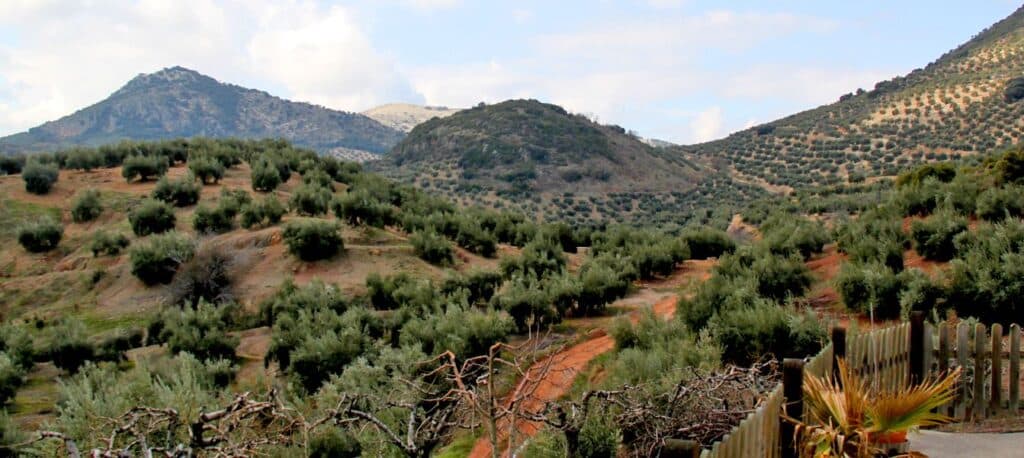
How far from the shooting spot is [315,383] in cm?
1546

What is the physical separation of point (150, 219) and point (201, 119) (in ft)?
441

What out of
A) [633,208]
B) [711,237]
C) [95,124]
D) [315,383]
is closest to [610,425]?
[315,383]

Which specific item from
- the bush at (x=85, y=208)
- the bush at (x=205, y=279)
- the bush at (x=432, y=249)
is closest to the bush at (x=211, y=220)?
the bush at (x=205, y=279)

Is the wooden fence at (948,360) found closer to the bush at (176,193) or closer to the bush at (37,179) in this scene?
the bush at (176,193)

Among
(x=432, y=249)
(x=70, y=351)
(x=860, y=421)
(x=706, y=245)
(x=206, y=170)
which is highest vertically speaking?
(x=206, y=170)

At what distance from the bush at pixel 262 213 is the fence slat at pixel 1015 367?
1054 inches

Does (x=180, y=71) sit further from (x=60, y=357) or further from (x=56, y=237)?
(x=60, y=357)

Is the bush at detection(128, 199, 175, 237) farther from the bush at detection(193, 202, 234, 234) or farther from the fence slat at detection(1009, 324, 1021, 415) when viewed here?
the fence slat at detection(1009, 324, 1021, 415)

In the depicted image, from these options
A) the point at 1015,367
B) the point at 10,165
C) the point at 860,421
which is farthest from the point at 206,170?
the point at 860,421

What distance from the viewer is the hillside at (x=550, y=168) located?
6544 centimetres

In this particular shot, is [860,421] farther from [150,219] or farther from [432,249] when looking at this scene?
[150,219]

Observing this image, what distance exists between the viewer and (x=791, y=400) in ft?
19.8

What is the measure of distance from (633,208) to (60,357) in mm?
52638

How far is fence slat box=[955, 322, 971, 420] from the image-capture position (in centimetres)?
913
